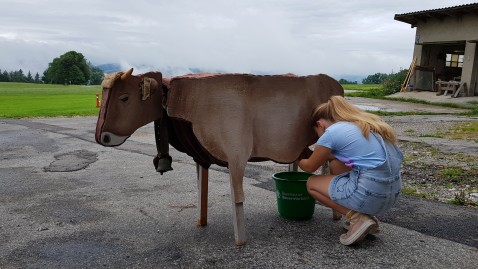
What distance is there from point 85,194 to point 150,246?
190cm

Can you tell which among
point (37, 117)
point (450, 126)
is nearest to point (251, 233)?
point (450, 126)

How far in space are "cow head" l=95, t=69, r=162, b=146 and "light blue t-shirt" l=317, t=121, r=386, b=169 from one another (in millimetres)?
1366

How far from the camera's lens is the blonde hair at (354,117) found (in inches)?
126

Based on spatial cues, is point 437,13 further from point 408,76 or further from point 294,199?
point 294,199

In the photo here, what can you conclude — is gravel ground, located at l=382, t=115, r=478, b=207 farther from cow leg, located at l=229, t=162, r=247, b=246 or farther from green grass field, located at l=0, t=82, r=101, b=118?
green grass field, located at l=0, t=82, r=101, b=118

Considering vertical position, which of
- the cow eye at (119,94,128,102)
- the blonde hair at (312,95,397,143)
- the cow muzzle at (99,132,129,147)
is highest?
the cow eye at (119,94,128,102)

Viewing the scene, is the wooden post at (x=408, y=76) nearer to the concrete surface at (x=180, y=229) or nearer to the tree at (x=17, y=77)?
the concrete surface at (x=180, y=229)

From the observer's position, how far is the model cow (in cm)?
316

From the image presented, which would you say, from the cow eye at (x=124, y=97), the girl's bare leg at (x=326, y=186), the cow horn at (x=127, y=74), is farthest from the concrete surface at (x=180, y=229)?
the cow horn at (x=127, y=74)

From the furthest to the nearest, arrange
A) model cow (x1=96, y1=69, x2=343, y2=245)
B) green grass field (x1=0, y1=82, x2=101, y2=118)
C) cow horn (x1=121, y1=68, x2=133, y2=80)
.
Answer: green grass field (x1=0, y1=82, x2=101, y2=118) → model cow (x1=96, y1=69, x2=343, y2=245) → cow horn (x1=121, y1=68, x2=133, y2=80)

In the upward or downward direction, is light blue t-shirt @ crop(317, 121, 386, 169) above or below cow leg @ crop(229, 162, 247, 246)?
above

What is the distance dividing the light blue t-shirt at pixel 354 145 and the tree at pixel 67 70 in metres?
81.4

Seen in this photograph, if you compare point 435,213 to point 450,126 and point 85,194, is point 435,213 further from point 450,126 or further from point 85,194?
point 450,126

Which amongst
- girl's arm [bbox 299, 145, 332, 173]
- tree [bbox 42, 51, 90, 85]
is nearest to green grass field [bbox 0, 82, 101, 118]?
girl's arm [bbox 299, 145, 332, 173]
